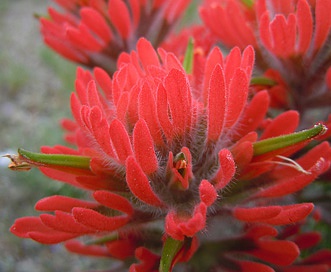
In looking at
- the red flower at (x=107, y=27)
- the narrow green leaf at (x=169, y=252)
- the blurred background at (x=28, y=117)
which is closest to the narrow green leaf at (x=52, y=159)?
the narrow green leaf at (x=169, y=252)

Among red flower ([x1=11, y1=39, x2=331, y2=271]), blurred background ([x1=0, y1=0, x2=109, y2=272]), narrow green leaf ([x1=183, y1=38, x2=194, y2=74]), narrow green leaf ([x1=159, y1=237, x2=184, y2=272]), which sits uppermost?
narrow green leaf ([x1=183, y1=38, x2=194, y2=74])

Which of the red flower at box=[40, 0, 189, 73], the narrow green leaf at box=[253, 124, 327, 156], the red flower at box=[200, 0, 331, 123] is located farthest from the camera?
the red flower at box=[40, 0, 189, 73]

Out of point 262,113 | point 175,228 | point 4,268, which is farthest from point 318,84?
point 4,268

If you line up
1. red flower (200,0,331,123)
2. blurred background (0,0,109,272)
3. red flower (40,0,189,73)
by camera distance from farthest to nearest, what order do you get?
blurred background (0,0,109,272) → red flower (40,0,189,73) → red flower (200,0,331,123)

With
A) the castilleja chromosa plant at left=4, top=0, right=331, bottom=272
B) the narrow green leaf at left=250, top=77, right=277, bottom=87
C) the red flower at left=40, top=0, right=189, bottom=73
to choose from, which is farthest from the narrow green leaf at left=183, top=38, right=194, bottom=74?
the red flower at left=40, top=0, right=189, bottom=73

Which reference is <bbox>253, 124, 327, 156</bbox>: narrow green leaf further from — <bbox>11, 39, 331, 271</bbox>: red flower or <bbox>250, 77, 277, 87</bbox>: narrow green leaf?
<bbox>250, 77, 277, 87</bbox>: narrow green leaf

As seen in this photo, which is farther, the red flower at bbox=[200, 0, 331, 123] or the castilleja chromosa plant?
the red flower at bbox=[200, 0, 331, 123]

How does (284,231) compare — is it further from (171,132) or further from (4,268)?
(4,268)

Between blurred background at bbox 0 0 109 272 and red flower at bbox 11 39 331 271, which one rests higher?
red flower at bbox 11 39 331 271
